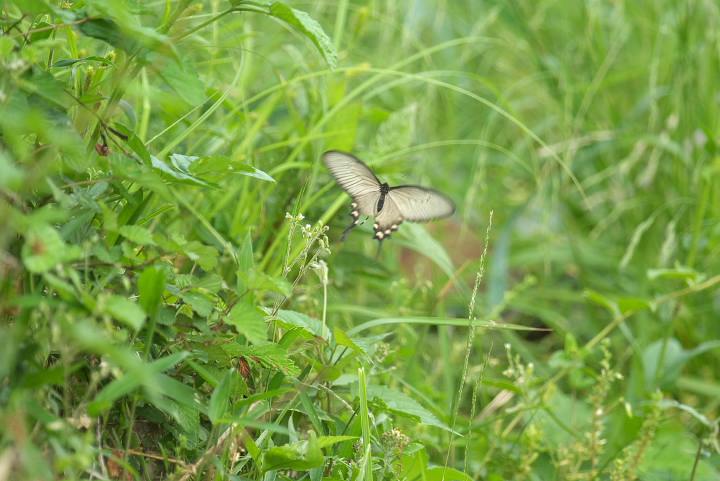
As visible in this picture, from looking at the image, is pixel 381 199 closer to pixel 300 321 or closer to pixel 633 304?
pixel 300 321

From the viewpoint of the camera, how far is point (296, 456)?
36.6 inches

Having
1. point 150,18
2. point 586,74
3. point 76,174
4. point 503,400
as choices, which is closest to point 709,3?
point 586,74

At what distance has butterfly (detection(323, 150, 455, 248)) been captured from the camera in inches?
55.0

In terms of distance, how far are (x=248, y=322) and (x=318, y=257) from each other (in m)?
0.75

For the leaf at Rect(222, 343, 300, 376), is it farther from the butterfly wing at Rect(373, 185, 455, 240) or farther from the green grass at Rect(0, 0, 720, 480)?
the butterfly wing at Rect(373, 185, 455, 240)

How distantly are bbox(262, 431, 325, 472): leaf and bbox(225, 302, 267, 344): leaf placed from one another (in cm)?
15

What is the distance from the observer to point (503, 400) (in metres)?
1.59

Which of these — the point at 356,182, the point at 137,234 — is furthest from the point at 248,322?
the point at 356,182

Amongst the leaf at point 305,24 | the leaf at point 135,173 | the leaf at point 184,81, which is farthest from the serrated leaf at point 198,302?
the leaf at point 305,24

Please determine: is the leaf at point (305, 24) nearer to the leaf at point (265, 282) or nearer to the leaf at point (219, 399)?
the leaf at point (265, 282)

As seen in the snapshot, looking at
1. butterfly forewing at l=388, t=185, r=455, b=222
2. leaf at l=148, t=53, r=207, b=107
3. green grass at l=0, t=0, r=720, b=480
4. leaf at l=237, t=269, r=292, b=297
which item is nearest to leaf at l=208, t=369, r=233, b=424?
green grass at l=0, t=0, r=720, b=480

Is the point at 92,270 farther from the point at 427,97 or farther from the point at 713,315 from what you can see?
the point at 713,315

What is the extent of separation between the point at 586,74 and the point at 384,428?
1.85 meters

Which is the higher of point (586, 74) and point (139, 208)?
point (139, 208)
